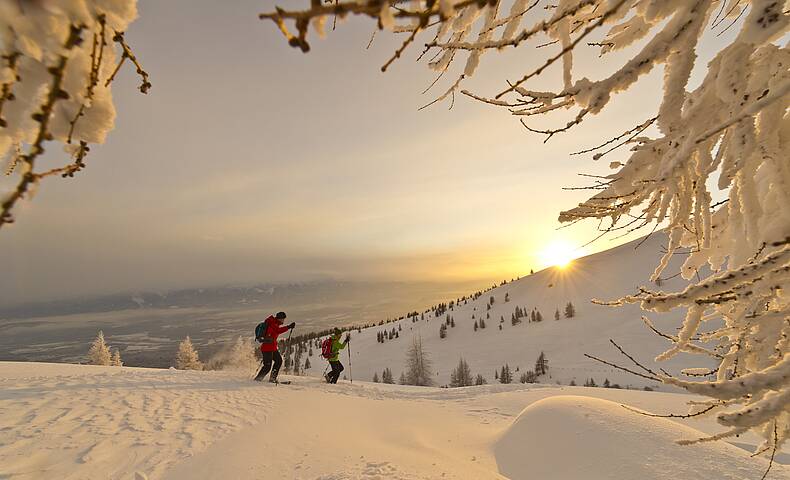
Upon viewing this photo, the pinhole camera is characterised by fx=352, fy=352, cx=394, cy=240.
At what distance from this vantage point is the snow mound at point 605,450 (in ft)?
11.5

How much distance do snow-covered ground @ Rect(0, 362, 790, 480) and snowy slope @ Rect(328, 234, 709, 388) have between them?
17.3m

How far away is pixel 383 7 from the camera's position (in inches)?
27.0

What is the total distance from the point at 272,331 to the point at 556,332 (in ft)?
84.3

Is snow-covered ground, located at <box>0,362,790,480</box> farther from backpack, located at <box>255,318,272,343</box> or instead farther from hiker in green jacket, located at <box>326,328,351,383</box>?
hiker in green jacket, located at <box>326,328,351,383</box>

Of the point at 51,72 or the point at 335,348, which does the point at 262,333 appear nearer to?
the point at 335,348

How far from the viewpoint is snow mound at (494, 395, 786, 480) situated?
3.51m

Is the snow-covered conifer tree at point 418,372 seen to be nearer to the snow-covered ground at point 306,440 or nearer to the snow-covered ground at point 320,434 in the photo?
the snow-covered ground at point 320,434

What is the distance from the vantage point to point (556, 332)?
28531 millimetres

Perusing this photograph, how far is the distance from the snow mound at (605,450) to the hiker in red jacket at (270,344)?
615cm

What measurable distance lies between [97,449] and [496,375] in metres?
21.5

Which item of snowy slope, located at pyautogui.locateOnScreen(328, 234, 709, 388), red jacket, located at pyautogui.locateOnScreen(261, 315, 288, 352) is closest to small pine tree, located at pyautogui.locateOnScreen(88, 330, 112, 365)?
snowy slope, located at pyautogui.locateOnScreen(328, 234, 709, 388)

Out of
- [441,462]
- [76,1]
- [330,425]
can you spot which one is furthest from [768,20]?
[330,425]

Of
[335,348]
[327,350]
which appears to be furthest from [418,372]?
[335,348]

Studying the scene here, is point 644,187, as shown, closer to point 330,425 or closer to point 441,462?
point 441,462
